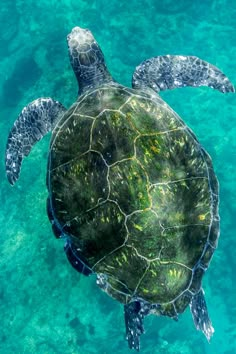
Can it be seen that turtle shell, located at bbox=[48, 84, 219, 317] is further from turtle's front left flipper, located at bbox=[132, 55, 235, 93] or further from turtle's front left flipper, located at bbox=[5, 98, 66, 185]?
turtle's front left flipper, located at bbox=[132, 55, 235, 93]

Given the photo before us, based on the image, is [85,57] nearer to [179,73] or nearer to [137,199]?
[179,73]

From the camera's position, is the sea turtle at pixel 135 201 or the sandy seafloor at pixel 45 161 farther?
the sandy seafloor at pixel 45 161

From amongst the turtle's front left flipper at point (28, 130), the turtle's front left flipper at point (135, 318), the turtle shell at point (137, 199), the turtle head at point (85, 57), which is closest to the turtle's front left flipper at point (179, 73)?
the turtle head at point (85, 57)

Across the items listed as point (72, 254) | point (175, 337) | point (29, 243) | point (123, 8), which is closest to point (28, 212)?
point (29, 243)

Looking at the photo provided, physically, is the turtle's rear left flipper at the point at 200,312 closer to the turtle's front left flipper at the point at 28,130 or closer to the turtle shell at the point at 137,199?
the turtle shell at the point at 137,199

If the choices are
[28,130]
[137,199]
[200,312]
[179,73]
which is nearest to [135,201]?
[137,199]

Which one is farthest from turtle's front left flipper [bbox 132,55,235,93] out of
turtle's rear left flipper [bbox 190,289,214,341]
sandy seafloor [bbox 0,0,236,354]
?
turtle's rear left flipper [bbox 190,289,214,341]

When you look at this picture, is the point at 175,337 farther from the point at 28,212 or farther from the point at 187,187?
the point at 187,187
